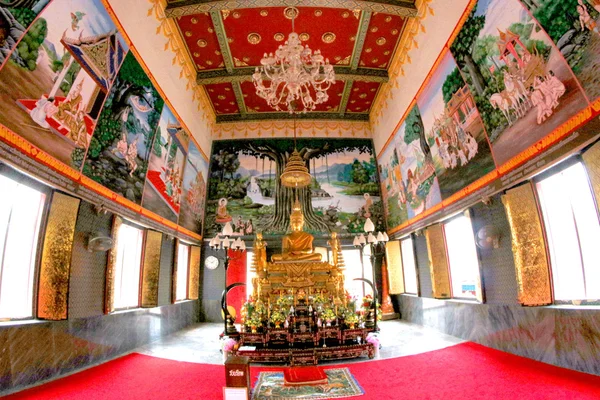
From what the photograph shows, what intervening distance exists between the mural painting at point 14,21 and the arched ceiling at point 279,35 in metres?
3.71

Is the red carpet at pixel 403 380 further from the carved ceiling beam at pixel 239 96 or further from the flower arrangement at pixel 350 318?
the carved ceiling beam at pixel 239 96

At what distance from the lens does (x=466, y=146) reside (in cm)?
610

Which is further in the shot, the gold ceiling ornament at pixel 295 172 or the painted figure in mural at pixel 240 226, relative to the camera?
the painted figure in mural at pixel 240 226

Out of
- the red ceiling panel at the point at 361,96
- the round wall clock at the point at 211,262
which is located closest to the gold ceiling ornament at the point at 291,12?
the red ceiling panel at the point at 361,96

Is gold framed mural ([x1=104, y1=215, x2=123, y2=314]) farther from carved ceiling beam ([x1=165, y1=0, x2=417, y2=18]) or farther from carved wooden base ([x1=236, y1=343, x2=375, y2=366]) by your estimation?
carved ceiling beam ([x1=165, y1=0, x2=417, y2=18])

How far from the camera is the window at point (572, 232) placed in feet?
13.5

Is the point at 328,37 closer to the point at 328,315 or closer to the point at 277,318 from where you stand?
the point at 328,315

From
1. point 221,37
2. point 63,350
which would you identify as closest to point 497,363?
point 63,350

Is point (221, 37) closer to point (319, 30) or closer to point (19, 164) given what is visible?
point (319, 30)

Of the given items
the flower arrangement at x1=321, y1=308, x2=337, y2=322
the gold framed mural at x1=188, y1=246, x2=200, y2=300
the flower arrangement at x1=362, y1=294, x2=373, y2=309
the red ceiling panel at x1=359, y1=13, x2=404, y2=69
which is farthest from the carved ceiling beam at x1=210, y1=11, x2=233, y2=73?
the flower arrangement at x1=362, y1=294, x2=373, y2=309

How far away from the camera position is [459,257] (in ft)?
24.1

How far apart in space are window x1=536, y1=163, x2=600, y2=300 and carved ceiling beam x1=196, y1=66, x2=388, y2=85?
5899 millimetres

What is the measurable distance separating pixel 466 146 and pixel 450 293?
3.41m

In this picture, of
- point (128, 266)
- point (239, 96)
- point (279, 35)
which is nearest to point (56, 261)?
point (128, 266)
